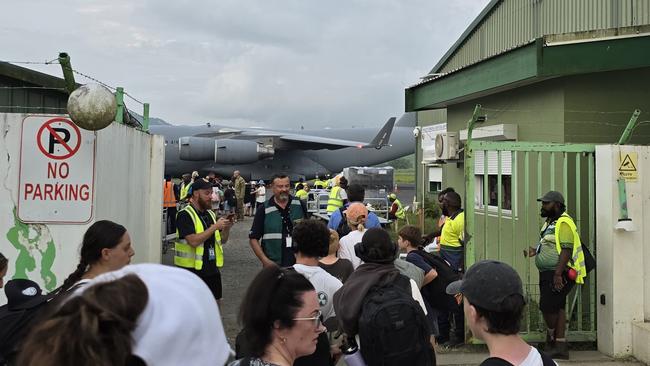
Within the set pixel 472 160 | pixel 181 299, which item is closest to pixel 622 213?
pixel 472 160

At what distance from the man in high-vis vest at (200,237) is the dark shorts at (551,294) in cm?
321

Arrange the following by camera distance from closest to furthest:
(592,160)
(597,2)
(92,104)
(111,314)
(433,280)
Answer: (111,314), (92,104), (433,280), (592,160), (597,2)

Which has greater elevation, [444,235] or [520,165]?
[520,165]

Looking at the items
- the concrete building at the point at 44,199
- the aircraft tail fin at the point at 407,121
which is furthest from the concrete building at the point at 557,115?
the aircraft tail fin at the point at 407,121

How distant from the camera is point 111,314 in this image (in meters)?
1.32

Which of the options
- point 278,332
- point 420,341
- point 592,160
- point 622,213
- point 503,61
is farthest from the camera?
point 503,61

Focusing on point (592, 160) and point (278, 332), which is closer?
point (278, 332)

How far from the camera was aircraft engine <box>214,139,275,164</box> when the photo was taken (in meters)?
28.0

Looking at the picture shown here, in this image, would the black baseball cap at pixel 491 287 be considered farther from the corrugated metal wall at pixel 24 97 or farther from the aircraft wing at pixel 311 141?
the aircraft wing at pixel 311 141

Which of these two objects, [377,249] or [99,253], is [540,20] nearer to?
[377,249]

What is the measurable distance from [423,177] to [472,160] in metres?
12.0

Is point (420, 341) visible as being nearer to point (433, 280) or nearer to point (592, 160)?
point (433, 280)

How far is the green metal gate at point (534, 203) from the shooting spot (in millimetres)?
6250

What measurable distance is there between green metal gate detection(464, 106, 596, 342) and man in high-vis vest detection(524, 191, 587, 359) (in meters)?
0.39
